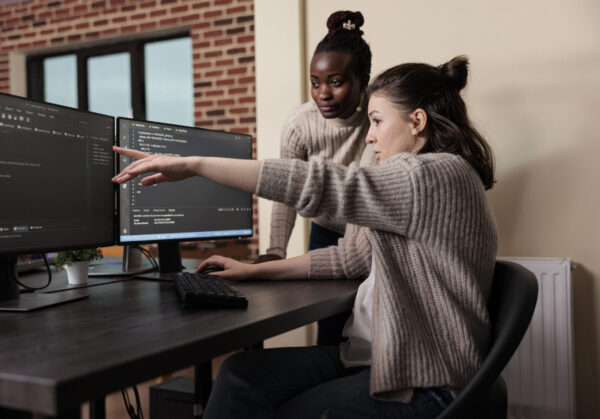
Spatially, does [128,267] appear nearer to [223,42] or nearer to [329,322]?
[329,322]

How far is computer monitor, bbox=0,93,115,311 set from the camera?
1192mm

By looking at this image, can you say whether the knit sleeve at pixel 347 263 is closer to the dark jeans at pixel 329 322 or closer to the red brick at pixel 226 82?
the dark jeans at pixel 329 322

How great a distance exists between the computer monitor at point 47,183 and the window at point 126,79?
340cm

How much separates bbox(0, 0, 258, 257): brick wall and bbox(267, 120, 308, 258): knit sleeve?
2.15m

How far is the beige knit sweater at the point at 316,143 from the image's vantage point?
1.97 meters

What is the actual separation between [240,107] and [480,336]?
3.47 m

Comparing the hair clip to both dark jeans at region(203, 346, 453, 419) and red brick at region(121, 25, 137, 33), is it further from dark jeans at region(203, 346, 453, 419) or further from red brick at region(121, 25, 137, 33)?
red brick at region(121, 25, 137, 33)

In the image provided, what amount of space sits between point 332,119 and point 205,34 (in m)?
2.83

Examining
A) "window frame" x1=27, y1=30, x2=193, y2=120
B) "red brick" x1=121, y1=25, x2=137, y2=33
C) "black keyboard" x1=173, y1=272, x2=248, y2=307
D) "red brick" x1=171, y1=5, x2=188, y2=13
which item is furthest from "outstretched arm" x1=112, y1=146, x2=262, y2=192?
"red brick" x1=121, y1=25, x2=137, y2=33

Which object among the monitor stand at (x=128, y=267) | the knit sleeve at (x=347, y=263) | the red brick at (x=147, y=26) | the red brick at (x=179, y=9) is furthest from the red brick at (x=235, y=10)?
the knit sleeve at (x=347, y=263)

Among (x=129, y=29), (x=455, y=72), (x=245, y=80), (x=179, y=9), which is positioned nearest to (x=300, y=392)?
(x=455, y=72)

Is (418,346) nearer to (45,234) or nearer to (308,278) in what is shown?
(308,278)

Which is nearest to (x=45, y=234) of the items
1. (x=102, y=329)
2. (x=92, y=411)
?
(x=102, y=329)

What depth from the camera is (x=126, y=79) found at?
5.09 metres
